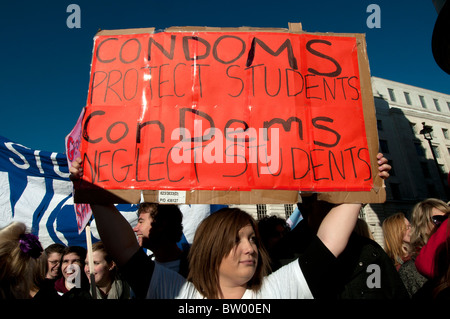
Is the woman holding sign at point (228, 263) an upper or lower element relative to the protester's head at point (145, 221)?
lower

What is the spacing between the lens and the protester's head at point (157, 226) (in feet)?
9.18

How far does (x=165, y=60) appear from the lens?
92.2 inches

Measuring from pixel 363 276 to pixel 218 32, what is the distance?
2.29m

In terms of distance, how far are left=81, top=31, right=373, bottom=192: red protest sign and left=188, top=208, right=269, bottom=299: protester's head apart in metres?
0.28

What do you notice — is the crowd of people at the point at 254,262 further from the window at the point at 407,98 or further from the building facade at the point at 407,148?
the window at the point at 407,98

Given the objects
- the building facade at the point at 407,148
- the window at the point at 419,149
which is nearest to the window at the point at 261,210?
the building facade at the point at 407,148

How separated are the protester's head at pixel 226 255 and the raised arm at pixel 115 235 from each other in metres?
0.46

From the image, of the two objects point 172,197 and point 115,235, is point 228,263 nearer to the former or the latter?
point 172,197

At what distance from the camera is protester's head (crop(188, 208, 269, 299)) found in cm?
181

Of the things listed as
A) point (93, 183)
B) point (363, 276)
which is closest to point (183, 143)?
point (93, 183)

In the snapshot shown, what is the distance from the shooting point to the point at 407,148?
117ft

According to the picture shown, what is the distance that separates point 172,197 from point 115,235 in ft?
1.50

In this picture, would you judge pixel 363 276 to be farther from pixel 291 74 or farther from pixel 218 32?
pixel 218 32

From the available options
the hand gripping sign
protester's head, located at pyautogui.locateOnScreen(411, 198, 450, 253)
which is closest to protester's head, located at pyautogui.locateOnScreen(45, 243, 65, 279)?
the hand gripping sign
